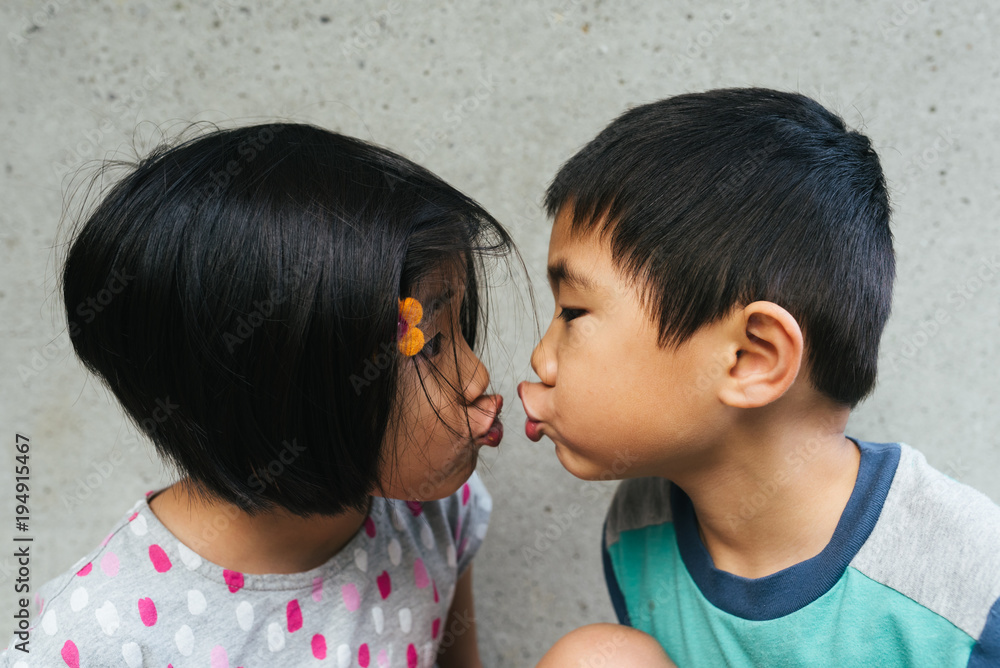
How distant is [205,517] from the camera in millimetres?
821

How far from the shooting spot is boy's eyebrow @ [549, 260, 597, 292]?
754 millimetres

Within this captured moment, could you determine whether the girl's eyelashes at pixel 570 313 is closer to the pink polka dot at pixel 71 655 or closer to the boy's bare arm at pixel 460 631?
the boy's bare arm at pixel 460 631

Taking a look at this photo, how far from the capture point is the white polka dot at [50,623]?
2.42ft

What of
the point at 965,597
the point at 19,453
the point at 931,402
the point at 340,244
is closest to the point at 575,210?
the point at 340,244

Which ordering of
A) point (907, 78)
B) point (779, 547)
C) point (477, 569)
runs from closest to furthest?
point (779, 547)
point (907, 78)
point (477, 569)

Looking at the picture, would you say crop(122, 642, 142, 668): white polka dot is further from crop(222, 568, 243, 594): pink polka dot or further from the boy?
the boy

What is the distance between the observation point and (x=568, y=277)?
78cm

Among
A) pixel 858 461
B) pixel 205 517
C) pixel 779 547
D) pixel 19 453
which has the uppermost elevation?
pixel 858 461

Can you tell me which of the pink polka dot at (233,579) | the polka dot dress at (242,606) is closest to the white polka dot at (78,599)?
the polka dot dress at (242,606)

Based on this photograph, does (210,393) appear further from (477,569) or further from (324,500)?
(477,569)

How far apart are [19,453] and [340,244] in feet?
2.93

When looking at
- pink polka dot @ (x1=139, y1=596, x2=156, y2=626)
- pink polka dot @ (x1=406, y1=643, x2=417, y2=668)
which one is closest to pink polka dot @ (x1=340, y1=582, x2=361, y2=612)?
pink polka dot @ (x1=406, y1=643, x2=417, y2=668)

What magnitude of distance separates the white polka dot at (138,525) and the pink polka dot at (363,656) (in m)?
0.29

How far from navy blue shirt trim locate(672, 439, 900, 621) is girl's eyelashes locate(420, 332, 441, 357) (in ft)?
1.36
